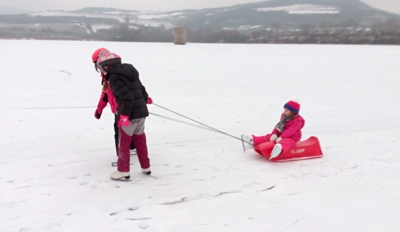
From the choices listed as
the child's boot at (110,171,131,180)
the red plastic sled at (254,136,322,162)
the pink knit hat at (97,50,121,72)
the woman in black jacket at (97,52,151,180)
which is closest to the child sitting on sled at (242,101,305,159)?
the red plastic sled at (254,136,322,162)

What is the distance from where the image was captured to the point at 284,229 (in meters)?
3.00

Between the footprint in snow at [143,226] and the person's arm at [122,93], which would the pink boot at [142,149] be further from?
the footprint in snow at [143,226]

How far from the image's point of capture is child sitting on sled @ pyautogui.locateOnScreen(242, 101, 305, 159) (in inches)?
177

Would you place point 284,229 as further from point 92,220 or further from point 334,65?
point 334,65

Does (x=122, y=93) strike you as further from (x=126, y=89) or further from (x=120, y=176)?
(x=120, y=176)

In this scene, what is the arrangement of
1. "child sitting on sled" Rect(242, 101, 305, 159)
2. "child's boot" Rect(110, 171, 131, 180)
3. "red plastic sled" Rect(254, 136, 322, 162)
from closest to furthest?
"child's boot" Rect(110, 171, 131, 180) → "child sitting on sled" Rect(242, 101, 305, 159) → "red plastic sled" Rect(254, 136, 322, 162)

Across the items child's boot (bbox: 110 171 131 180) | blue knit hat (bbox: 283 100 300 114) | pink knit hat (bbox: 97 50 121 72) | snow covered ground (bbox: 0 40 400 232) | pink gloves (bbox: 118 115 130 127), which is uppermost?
pink knit hat (bbox: 97 50 121 72)

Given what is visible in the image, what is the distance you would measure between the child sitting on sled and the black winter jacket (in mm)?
1945

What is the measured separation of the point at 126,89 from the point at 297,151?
2.60 meters

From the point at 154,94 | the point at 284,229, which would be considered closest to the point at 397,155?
the point at 284,229

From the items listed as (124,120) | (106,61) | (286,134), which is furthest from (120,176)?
(286,134)

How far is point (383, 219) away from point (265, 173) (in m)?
1.43

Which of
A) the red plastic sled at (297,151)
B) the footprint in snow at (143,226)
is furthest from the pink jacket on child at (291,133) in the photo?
the footprint in snow at (143,226)

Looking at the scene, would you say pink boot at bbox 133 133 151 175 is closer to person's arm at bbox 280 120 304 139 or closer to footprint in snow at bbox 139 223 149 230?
footprint in snow at bbox 139 223 149 230
